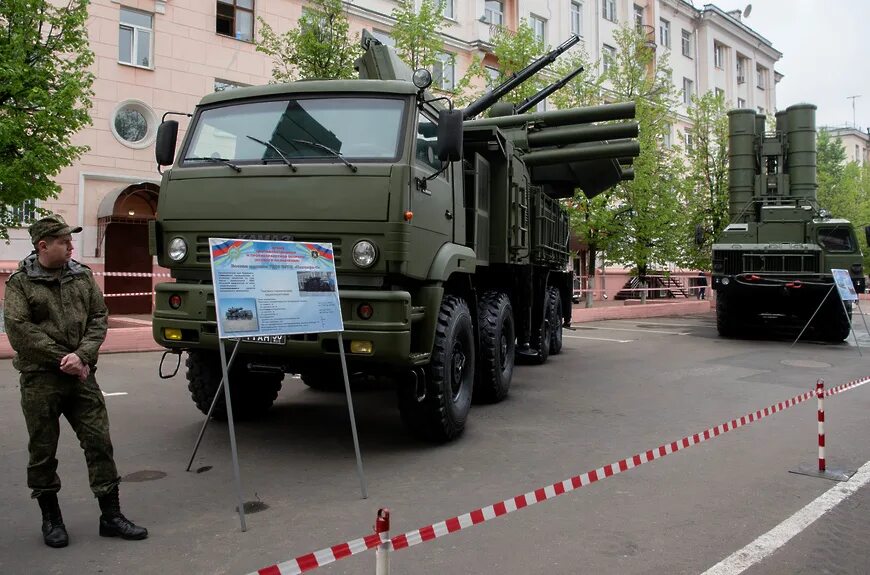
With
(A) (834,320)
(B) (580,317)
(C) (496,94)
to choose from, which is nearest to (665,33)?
(B) (580,317)

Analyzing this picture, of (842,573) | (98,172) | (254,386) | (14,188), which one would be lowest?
(842,573)

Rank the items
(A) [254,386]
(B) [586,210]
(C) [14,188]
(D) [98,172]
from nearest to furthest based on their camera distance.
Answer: (A) [254,386] → (C) [14,188] → (D) [98,172] → (B) [586,210]

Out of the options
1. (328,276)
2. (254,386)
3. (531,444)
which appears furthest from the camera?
(254,386)

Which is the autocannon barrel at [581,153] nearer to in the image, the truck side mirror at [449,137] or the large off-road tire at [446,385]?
the large off-road tire at [446,385]

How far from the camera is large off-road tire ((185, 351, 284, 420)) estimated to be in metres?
6.34

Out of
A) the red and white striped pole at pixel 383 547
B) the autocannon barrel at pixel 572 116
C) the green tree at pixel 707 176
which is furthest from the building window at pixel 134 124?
the red and white striped pole at pixel 383 547

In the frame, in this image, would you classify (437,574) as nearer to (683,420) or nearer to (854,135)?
(683,420)

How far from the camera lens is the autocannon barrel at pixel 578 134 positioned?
926cm

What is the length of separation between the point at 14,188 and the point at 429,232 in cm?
827

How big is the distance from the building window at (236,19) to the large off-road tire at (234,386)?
1578 cm

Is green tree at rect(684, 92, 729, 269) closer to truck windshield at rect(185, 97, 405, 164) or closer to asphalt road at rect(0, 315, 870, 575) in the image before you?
asphalt road at rect(0, 315, 870, 575)

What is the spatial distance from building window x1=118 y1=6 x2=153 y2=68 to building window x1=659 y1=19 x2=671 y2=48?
28436 millimetres

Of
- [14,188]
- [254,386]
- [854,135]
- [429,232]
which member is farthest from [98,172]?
[854,135]

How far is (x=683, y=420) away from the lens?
7324 millimetres
